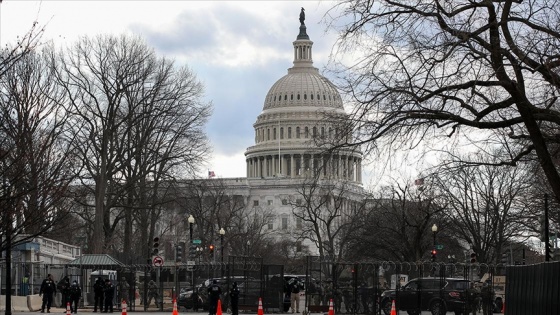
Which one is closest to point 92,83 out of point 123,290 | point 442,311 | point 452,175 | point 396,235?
point 123,290

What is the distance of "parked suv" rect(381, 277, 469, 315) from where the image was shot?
1804 inches

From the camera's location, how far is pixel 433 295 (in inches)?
1813

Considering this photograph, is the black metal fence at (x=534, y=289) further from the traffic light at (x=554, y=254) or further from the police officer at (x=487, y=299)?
the traffic light at (x=554, y=254)

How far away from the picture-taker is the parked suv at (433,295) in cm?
4581

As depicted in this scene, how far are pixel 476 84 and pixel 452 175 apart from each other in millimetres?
3420

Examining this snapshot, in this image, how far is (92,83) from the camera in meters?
68.8

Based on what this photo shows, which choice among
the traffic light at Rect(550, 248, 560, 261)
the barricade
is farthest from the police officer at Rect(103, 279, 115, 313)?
the traffic light at Rect(550, 248, 560, 261)

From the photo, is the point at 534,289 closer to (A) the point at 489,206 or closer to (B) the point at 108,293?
(B) the point at 108,293

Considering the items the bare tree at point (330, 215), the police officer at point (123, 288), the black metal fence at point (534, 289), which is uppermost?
the bare tree at point (330, 215)

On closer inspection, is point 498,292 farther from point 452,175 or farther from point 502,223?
point 452,175

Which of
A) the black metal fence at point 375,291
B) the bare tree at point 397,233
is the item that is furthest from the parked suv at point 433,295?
the bare tree at point 397,233

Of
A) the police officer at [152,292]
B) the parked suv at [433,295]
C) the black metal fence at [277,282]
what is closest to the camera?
the parked suv at [433,295]

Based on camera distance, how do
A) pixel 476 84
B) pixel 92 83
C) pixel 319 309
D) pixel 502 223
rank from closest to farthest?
pixel 476 84
pixel 319 309
pixel 92 83
pixel 502 223

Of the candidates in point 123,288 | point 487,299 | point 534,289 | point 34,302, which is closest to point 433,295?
point 487,299
